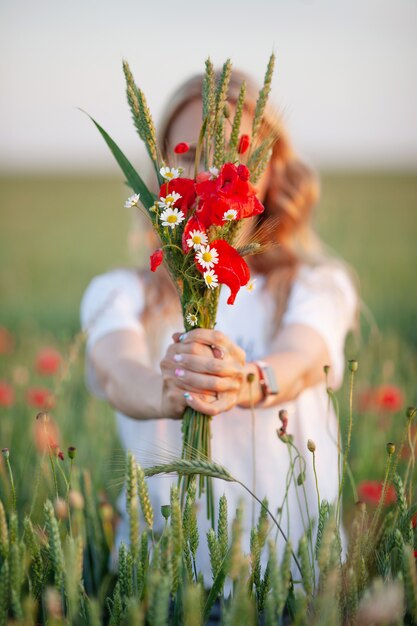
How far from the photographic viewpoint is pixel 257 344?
7.50 feet

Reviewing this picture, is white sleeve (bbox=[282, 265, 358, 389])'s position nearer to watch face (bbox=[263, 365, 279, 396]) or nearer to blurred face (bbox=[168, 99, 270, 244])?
blurred face (bbox=[168, 99, 270, 244])

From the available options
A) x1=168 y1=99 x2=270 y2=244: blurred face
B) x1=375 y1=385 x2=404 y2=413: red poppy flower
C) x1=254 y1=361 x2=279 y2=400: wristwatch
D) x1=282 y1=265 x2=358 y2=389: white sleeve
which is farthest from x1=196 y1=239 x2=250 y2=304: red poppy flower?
x1=375 y1=385 x2=404 y2=413: red poppy flower

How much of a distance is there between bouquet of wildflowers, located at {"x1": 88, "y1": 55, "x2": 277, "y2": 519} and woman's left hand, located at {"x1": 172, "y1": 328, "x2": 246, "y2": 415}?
0.15 feet

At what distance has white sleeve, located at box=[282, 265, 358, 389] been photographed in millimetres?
2156

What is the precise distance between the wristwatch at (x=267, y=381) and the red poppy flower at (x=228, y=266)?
0.41 m

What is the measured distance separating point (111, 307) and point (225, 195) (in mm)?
996

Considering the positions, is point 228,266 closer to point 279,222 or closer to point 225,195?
point 225,195

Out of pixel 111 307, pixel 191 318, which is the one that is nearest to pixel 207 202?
pixel 191 318

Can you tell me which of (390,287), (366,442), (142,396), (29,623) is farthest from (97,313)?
(390,287)

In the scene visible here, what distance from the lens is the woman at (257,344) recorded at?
1877 millimetres

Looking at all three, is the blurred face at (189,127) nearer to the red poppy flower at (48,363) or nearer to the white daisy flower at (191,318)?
the white daisy flower at (191,318)

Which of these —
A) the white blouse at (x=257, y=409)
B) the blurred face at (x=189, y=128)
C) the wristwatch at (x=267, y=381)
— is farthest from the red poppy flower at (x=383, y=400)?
the wristwatch at (x=267, y=381)

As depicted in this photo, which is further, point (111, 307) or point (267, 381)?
point (111, 307)

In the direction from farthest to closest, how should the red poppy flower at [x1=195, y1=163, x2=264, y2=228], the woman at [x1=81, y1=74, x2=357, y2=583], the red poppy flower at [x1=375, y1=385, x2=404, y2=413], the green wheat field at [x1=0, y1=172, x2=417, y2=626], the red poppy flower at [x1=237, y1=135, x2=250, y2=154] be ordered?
the red poppy flower at [x1=375, y1=385, x2=404, y2=413] → the woman at [x1=81, y1=74, x2=357, y2=583] → the red poppy flower at [x1=237, y1=135, x2=250, y2=154] → the red poppy flower at [x1=195, y1=163, x2=264, y2=228] → the green wheat field at [x1=0, y1=172, x2=417, y2=626]
